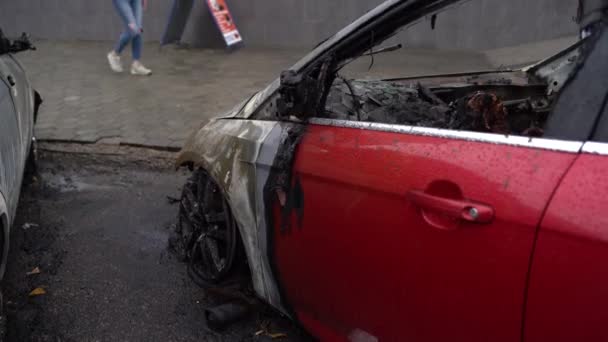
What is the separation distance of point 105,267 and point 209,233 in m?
0.84

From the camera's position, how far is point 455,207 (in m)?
1.70

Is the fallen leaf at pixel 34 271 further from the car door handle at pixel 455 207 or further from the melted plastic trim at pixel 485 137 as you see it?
the car door handle at pixel 455 207

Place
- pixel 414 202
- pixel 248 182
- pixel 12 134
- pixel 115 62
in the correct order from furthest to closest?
pixel 115 62, pixel 12 134, pixel 248 182, pixel 414 202

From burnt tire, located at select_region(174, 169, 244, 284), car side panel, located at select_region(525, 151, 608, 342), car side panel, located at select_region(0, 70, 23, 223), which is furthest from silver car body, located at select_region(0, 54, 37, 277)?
car side panel, located at select_region(525, 151, 608, 342)

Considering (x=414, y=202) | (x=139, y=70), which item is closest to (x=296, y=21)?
(x=139, y=70)

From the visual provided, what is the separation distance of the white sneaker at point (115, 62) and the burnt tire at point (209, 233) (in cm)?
601

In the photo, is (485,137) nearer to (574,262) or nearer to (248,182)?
(574,262)

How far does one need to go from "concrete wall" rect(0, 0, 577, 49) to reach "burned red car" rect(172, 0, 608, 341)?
5043mm

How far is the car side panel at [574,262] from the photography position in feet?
4.64

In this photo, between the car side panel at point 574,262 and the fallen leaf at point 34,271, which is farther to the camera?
the fallen leaf at point 34,271

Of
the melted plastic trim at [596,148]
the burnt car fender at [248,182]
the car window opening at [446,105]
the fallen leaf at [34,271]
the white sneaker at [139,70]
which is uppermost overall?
the melted plastic trim at [596,148]

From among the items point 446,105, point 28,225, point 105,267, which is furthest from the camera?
point 28,225

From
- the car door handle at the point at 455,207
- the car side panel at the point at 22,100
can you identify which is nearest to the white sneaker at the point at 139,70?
the car side panel at the point at 22,100

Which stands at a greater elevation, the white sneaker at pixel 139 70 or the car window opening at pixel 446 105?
the car window opening at pixel 446 105
